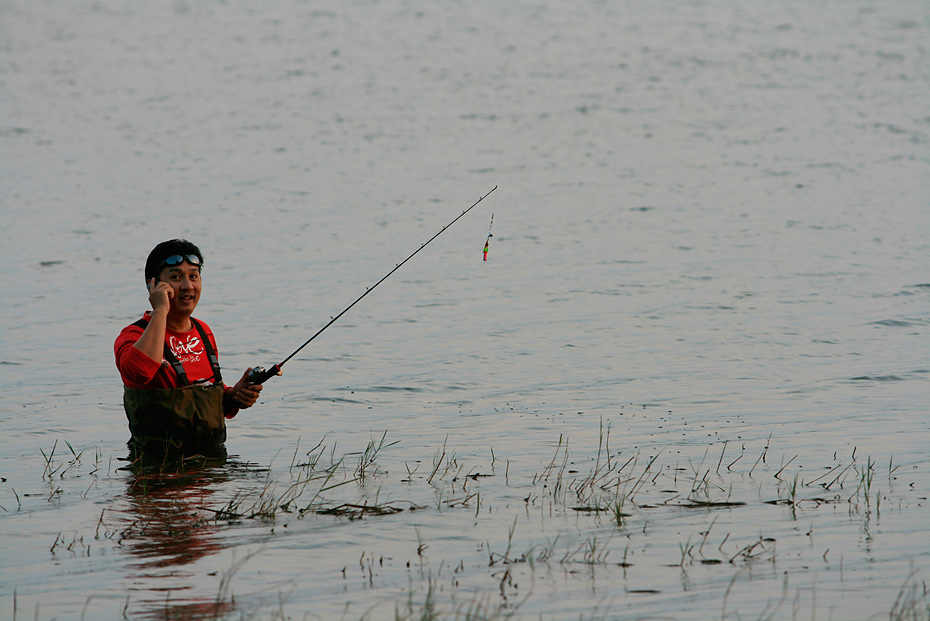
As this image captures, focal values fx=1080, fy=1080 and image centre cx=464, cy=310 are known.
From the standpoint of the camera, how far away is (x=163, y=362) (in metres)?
6.27

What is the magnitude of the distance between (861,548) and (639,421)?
9.81 feet

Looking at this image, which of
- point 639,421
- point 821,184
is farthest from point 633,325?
point 821,184

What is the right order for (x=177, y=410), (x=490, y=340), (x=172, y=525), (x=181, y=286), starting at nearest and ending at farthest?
(x=172, y=525) < (x=181, y=286) < (x=177, y=410) < (x=490, y=340)

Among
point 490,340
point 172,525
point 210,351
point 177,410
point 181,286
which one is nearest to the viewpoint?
point 172,525

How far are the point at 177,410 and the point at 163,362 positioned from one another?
0.97 ft

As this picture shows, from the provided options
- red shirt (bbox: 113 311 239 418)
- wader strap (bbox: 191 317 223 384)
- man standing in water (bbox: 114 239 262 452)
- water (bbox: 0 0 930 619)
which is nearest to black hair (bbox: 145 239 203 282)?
man standing in water (bbox: 114 239 262 452)

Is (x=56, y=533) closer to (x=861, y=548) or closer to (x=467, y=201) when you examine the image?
(x=861, y=548)

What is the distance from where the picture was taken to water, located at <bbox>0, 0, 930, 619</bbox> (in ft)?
16.3

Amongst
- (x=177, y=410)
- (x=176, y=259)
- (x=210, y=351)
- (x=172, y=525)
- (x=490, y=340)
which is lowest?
(x=172, y=525)

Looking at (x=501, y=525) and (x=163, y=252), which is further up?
(x=163, y=252)

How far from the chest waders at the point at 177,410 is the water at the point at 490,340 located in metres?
0.27

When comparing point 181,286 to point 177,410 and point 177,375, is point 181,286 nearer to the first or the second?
point 177,375

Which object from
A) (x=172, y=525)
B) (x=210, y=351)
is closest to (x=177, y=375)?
(x=210, y=351)

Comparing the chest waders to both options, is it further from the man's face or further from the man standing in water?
the man's face
